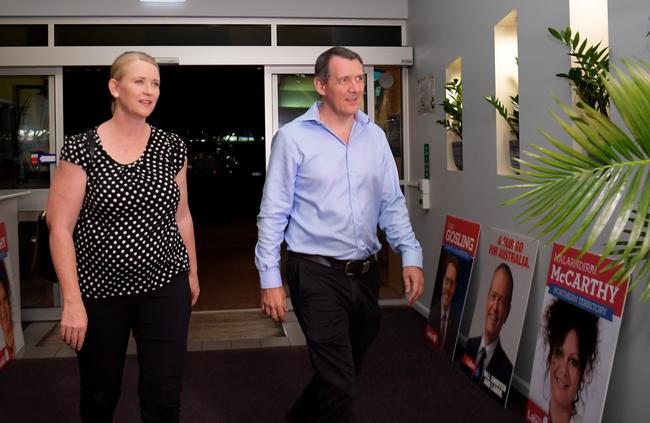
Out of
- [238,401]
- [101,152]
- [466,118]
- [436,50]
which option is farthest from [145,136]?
[436,50]

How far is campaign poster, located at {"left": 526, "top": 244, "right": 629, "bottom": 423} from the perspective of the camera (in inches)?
104

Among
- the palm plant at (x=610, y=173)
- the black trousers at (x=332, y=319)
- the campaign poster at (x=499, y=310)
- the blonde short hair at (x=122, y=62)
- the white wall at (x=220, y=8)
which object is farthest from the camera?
the white wall at (x=220, y=8)

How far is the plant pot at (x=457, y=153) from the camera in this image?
471cm

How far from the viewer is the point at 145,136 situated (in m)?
2.24

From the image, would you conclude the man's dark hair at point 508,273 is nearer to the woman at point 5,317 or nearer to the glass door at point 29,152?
the woman at point 5,317

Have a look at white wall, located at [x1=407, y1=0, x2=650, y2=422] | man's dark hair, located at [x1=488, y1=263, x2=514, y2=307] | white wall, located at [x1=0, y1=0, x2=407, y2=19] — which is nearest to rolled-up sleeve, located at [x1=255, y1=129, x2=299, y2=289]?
white wall, located at [x1=407, y1=0, x2=650, y2=422]

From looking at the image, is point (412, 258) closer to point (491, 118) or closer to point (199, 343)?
point (491, 118)

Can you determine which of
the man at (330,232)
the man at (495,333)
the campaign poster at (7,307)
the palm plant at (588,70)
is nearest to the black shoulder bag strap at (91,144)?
the man at (330,232)

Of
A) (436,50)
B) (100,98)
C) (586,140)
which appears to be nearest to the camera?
(586,140)

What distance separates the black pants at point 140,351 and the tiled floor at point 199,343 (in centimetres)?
253

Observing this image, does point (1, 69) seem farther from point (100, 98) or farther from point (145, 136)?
point (100, 98)

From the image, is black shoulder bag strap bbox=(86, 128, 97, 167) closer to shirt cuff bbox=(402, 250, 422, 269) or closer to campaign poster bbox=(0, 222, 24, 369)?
shirt cuff bbox=(402, 250, 422, 269)

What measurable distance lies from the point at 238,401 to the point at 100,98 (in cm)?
1379

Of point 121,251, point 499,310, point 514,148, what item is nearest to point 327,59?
point 121,251
